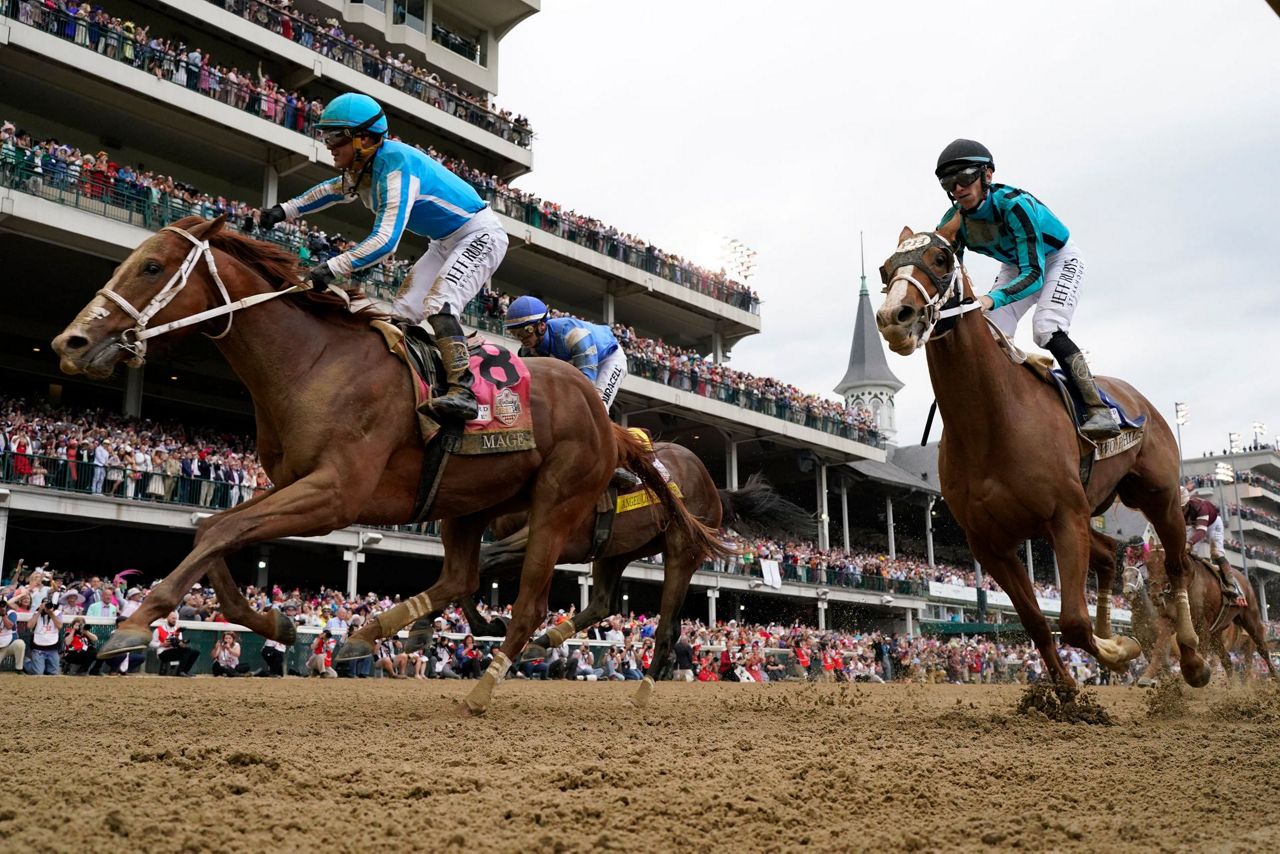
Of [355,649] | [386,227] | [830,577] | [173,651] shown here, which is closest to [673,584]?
[355,649]

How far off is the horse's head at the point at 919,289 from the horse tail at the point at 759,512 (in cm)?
534

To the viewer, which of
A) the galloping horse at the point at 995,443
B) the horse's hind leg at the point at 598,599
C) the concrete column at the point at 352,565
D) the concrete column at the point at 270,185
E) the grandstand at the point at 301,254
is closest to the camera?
the galloping horse at the point at 995,443

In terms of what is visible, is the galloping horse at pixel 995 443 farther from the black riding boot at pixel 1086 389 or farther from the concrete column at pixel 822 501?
the concrete column at pixel 822 501

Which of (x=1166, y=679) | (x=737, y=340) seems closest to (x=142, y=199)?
(x=1166, y=679)

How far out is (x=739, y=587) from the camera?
3450cm

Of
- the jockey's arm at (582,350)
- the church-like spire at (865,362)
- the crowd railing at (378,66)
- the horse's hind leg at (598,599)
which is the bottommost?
the horse's hind leg at (598,599)

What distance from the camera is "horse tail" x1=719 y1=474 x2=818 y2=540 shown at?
11.7m

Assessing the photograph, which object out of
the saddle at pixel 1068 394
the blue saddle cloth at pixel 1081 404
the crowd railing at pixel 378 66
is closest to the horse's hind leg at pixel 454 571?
the saddle at pixel 1068 394

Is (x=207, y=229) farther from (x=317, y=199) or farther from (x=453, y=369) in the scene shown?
(x=453, y=369)

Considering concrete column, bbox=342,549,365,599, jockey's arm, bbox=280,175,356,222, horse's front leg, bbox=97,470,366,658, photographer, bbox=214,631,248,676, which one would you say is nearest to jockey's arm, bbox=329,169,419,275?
jockey's arm, bbox=280,175,356,222

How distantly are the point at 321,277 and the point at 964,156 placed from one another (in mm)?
4285

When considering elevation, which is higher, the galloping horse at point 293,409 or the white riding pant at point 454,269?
the white riding pant at point 454,269

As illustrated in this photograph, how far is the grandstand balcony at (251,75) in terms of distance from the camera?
73.6 feet

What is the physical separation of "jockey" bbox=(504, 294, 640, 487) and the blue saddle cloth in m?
3.65
